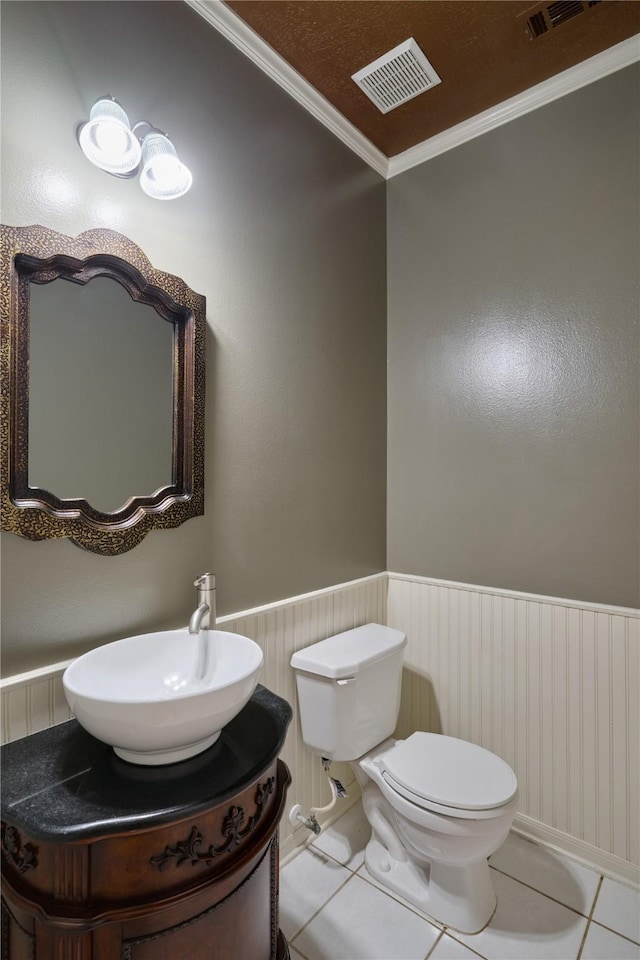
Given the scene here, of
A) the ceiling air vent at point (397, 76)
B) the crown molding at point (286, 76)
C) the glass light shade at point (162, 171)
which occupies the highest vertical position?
the ceiling air vent at point (397, 76)

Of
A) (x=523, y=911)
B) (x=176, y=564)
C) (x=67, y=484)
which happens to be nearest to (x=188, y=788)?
(x=176, y=564)

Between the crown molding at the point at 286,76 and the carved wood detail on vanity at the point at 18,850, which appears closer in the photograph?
the carved wood detail on vanity at the point at 18,850

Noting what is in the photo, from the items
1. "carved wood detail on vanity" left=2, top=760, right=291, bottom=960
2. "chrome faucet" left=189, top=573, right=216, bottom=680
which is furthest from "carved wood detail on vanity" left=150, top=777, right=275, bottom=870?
"chrome faucet" left=189, top=573, right=216, bottom=680


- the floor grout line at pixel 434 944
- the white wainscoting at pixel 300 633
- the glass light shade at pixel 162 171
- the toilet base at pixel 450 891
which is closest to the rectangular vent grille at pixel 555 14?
the glass light shade at pixel 162 171

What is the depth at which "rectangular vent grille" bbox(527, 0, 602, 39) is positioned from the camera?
1.53 metres

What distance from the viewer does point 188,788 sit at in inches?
36.1

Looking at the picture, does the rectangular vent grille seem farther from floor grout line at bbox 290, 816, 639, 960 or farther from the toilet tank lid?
floor grout line at bbox 290, 816, 639, 960

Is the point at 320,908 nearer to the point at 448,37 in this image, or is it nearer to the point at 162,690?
the point at 162,690

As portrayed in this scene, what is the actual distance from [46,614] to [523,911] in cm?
171

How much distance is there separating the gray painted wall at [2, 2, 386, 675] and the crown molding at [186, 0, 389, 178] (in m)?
0.04

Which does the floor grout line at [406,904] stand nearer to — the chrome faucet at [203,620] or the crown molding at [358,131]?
the chrome faucet at [203,620]

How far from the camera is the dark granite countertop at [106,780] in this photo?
0.83 metres

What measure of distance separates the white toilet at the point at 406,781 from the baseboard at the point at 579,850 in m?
0.38

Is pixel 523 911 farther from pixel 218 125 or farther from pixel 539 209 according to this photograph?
pixel 218 125
